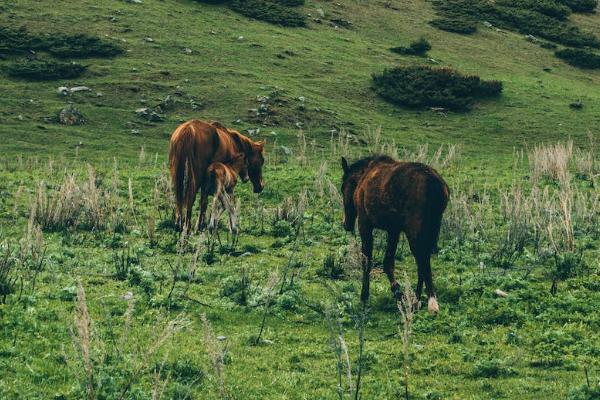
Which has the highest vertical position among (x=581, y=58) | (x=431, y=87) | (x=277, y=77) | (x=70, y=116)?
(x=581, y=58)

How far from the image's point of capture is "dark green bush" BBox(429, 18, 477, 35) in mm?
52094

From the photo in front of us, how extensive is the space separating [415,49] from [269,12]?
9220 mm

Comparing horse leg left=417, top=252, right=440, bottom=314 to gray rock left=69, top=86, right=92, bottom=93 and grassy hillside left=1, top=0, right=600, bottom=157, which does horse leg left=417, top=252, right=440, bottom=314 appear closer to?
grassy hillside left=1, top=0, right=600, bottom=157

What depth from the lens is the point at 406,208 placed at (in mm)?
10898

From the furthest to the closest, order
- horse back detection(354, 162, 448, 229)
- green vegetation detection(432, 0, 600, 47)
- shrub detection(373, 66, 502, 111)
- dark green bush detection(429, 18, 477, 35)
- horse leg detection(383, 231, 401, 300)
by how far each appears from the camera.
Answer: green vegetation detection(432, 0, 600, 47) < dark green bush detection(429, 18, 477, 35) < shrub detection(373, 66, 502, 111) < horse leg detection(383, 231, 401, 300) < horse back detection(354, 162, 448, 229)

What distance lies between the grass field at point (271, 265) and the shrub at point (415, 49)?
9.25 m

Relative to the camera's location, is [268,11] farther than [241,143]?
Yes

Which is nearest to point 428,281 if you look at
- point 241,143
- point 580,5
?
point 241,143

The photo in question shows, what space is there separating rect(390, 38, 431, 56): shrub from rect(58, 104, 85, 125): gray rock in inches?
828

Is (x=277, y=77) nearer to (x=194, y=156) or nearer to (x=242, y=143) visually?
(x=242, y=143)

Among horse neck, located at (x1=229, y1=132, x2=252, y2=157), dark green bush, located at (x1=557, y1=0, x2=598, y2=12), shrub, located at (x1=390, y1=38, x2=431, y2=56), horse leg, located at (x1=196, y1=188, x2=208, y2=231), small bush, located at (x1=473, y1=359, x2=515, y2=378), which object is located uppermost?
dark green bush, located at (x1=557, y1=0, x2=598, y2=12)

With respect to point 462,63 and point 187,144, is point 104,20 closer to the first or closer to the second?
point 462,63

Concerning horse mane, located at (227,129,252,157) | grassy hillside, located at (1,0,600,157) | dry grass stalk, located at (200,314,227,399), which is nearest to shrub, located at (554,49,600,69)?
Answer: grassy hillside, located at (1,0,600,157)

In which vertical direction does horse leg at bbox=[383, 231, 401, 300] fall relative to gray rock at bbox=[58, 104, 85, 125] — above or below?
above
